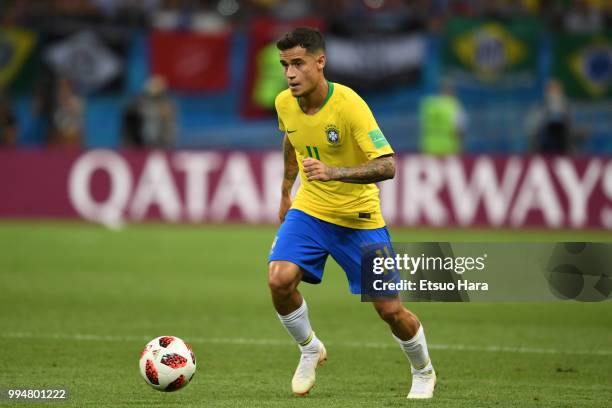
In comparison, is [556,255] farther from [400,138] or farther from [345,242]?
[400,138]

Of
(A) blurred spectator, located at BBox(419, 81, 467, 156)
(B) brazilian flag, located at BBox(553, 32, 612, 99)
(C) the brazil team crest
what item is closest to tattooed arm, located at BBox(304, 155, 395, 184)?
(C) the brazil team crest

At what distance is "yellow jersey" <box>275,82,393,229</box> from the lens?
24.1ft

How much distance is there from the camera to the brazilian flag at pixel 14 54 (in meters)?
23.8

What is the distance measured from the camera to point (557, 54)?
78.9 ft

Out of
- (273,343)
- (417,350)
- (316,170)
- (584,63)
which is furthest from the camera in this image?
(584,63)

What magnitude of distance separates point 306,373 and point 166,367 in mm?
978

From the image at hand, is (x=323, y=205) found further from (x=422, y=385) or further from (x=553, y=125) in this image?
(x=553, y=125)

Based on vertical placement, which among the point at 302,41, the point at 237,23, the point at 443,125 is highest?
the point at 302,41

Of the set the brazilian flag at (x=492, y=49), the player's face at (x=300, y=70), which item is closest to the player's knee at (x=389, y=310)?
the player's face at (x=300, y=70)

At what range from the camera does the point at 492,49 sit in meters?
24.0

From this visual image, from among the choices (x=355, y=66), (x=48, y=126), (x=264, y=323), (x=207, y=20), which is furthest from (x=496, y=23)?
(x=264, y=323)

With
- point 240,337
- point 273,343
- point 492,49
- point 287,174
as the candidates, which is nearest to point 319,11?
point 492,49

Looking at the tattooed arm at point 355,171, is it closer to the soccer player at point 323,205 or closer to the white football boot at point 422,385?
the soccer player at point 323,205

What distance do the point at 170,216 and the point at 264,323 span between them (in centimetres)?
922
